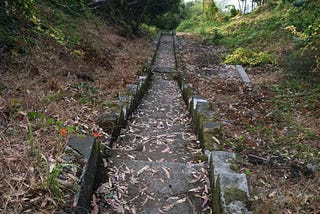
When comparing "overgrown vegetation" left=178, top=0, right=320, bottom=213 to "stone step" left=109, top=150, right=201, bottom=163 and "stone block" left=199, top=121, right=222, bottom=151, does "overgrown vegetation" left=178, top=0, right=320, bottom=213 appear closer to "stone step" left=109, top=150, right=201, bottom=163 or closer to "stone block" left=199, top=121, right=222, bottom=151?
"stone block" left=199, top=121, right=222, bottom=151

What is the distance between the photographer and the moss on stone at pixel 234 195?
251cm

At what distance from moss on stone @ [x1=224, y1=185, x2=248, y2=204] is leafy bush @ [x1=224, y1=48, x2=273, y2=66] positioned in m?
8.39

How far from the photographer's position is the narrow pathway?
290 centimetres

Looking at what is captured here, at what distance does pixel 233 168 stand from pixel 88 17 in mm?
10772

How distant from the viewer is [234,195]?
2547 millimetres

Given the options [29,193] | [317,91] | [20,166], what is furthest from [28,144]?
[317,91]

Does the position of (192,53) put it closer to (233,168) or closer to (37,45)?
(37,45)

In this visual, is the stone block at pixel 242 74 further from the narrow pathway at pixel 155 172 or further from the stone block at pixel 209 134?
the stone block at pixel 209 134

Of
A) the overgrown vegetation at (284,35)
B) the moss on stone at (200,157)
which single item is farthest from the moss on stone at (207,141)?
the overgrown vegetation at (284,35)

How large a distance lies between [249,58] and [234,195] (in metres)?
9.00

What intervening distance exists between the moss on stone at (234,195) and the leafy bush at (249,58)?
8.39m

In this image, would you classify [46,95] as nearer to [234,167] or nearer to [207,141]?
[207,141]

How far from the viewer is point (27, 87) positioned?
4.46 m

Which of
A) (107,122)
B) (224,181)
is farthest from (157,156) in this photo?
(224,181)
